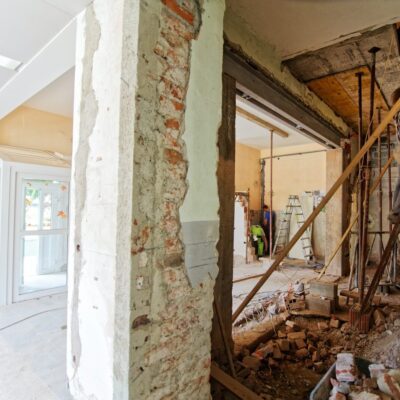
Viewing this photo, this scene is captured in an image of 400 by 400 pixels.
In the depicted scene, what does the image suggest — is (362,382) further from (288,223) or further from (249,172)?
(249,172)

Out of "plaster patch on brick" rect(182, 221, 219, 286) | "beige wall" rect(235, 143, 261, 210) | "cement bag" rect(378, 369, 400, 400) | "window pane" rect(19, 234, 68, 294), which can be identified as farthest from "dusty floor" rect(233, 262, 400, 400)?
"beige wall" rect(235, 143, 261, 210)

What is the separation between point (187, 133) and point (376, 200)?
6.30 m

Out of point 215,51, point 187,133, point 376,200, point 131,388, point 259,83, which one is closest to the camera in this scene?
point 131,388

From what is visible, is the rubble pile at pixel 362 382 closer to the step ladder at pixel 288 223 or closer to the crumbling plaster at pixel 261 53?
the crumbling plaster at pixel 261 53

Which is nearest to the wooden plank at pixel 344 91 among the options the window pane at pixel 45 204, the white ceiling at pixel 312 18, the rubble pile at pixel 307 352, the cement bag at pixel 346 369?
the white ceiling at pixel 312 18

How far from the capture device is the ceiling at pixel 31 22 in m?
1.47

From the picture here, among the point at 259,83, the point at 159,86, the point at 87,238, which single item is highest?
the point at 259,83

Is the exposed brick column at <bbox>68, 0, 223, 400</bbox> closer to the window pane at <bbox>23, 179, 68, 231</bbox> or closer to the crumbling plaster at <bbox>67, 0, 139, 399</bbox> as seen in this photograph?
the crumbling plaster at <bbox>67, 0, 139, 399</bbox>

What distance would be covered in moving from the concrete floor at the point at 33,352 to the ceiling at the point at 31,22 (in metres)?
2.17

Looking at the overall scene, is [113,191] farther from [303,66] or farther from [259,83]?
[303,66]

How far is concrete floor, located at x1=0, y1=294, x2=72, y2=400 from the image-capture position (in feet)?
5.63

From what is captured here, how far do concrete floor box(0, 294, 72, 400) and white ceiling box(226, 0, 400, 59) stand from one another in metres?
2.85

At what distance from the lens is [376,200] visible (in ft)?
20.1

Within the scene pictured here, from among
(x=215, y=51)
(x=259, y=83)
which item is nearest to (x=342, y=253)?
(x=259, y=83)
